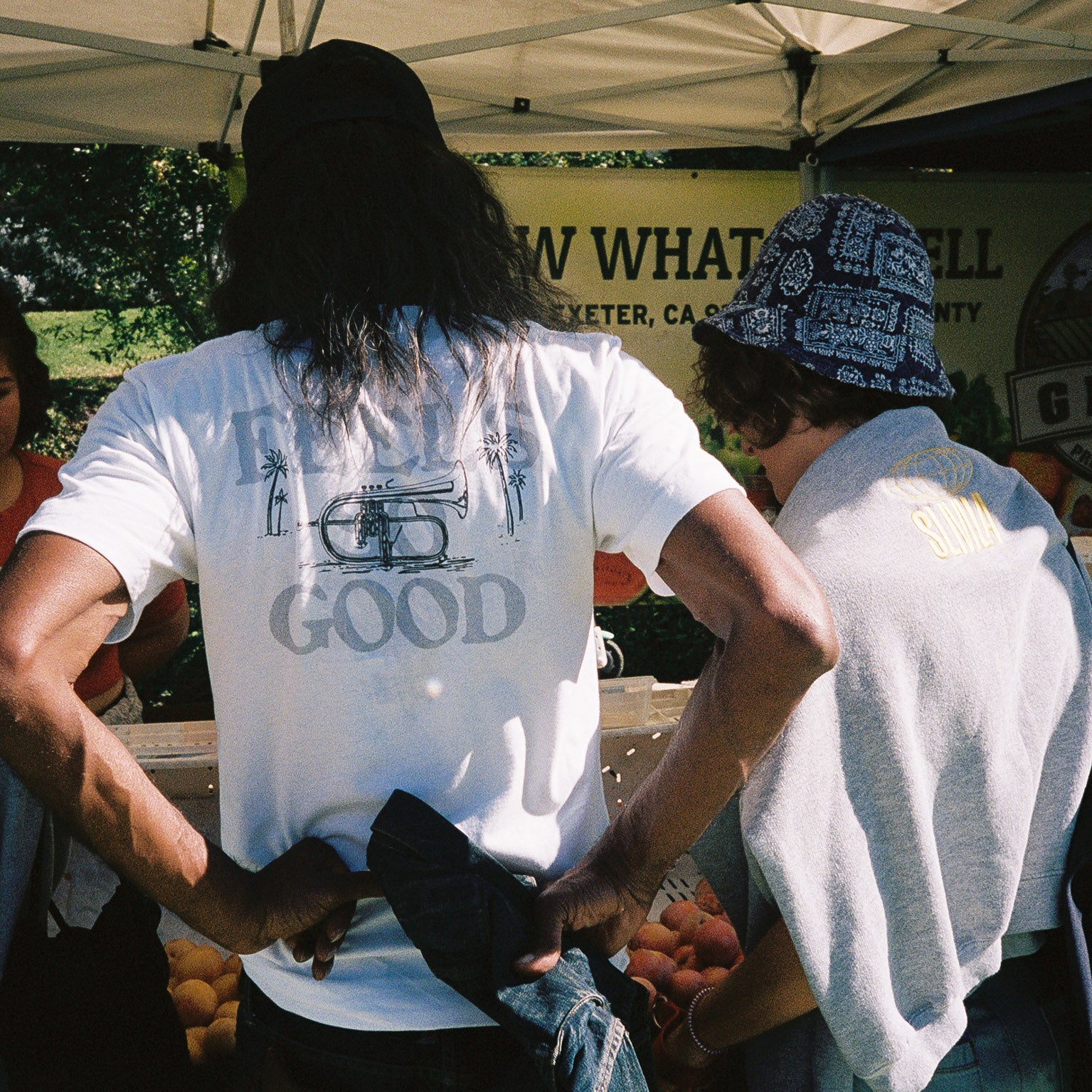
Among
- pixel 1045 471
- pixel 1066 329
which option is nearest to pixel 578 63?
pixel 1066 329

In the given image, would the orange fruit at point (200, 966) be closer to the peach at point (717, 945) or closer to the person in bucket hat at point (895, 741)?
the peach at point (717, 945)

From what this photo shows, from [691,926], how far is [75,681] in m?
1.50

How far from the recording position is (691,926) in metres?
2.38

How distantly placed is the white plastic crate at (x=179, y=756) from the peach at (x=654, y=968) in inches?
36.5

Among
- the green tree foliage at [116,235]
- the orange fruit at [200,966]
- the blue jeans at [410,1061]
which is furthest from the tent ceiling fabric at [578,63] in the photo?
the green tree foliage at [116,235]

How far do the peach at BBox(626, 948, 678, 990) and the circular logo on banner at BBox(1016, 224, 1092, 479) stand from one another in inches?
119

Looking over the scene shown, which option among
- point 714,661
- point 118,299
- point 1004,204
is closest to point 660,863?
point 714,661

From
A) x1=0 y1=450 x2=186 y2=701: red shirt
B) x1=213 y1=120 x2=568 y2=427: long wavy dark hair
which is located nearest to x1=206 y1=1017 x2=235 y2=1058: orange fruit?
x1=0 y1=450 x2=186 y2=701: red shirt

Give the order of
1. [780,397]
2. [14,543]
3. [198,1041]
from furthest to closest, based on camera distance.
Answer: [198,1041], [14,543], [780,397]

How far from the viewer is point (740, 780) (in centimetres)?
108

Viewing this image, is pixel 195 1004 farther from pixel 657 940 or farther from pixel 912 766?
pixel 912 766

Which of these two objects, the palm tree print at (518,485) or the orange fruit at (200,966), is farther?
the orange fruit at (200,966)

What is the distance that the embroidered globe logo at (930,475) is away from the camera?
→ 134 cm

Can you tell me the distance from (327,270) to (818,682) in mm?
691
